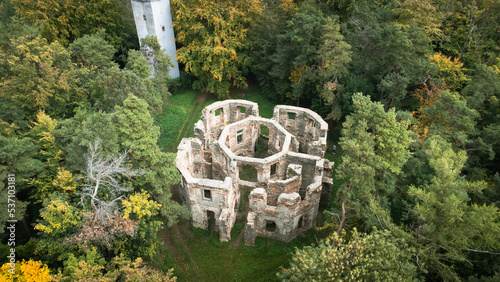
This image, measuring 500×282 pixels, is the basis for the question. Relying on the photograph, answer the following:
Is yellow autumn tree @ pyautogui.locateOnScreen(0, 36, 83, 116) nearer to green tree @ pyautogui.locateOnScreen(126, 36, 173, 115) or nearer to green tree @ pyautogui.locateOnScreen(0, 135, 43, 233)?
green tree @ pyautogui.locateOnScreen(0, 135, 43, 233)

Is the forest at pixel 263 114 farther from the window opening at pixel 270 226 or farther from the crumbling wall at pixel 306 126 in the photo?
the crumbling wall at pixel 306 126

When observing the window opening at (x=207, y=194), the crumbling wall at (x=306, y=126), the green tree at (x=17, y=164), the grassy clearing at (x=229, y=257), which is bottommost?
the grassy clearing at (x=229, y=257)

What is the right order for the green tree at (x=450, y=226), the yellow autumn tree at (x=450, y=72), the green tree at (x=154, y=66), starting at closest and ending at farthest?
1. the green tree at (x=450, y=226)
2. the green tree at (x=154, y=66)
3. the yellow autumn tree at (x=450, y=72)

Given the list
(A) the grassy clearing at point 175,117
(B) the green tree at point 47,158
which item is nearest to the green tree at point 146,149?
(B) the green tree at point 47,158

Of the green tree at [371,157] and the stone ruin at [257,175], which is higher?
the green tree at [371,157]

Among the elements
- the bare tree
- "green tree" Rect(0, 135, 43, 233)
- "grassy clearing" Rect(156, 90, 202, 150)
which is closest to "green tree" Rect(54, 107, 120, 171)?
the bare tree
